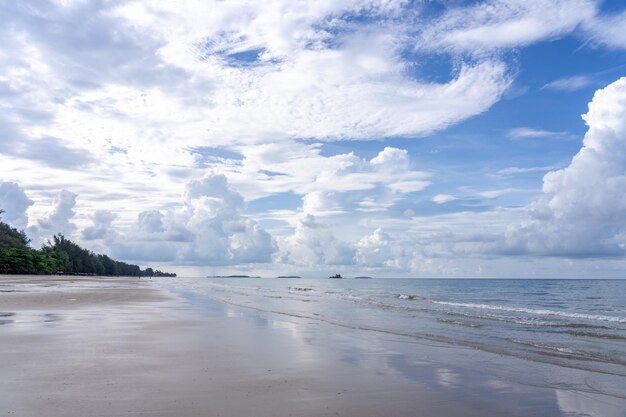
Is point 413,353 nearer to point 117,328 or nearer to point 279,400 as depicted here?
point 279,400

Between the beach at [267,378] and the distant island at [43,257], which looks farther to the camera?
the distant island at [43,257]

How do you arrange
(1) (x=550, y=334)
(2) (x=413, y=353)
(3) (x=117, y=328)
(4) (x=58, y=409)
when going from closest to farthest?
(4) (x=58, y=409) → (2) (x=413, y=353) → (3) (x=117, y=328) → (1) (x=550, y=334)

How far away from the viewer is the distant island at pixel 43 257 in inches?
4299

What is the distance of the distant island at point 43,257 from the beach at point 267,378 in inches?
4241

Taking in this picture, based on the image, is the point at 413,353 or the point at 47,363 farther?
the point at 413,353

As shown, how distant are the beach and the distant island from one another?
10772 centimetres

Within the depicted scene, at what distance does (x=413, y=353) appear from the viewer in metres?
14.7

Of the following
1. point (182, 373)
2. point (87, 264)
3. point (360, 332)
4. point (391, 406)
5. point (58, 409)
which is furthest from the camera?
point (87, 264)

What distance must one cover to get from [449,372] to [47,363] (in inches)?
371

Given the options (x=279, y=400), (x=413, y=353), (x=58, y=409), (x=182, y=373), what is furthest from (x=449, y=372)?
(x=58, y=409)

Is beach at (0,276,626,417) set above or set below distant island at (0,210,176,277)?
below

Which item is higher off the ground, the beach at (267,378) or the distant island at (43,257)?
the distant island at (43,257)

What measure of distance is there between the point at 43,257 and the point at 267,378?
Result: 131m

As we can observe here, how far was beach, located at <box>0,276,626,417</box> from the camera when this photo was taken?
823 cm
